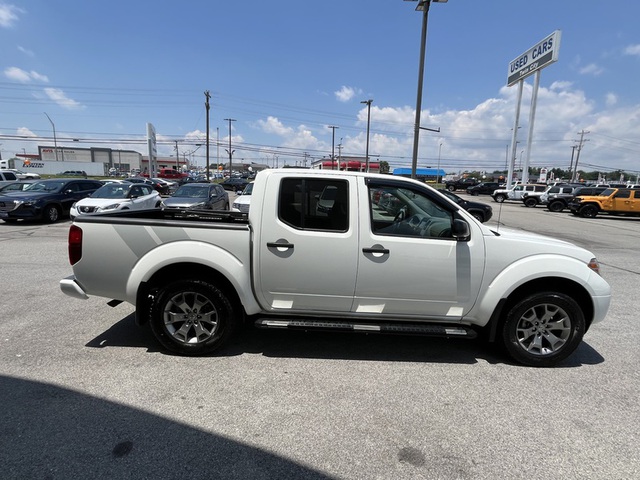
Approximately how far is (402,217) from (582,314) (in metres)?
1.95

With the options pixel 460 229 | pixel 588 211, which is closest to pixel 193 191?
pixel 460 229

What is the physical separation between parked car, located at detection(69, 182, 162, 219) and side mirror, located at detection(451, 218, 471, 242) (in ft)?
35.8

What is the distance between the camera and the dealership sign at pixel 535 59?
36438mm

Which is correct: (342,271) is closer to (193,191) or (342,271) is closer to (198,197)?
(198,197)

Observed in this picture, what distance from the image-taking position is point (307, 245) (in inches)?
137

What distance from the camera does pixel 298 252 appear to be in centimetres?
348

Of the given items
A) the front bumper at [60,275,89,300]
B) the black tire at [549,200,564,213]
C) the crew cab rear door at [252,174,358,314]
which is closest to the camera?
the crew cab rear door at [252,174,358,314]

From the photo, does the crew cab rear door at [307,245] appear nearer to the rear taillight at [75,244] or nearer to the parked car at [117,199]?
the rear taillight at [75,244]

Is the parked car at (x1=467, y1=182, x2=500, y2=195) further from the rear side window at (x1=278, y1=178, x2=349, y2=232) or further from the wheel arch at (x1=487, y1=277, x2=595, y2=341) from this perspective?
the rear side window at (x1=278, y1=178, x2=349, y2=232)

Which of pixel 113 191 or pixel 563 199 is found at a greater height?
pixel 563 199

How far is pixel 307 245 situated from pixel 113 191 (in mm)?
12723

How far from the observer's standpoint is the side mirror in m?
3.37

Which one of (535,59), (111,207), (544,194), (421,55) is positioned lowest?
(111,207)

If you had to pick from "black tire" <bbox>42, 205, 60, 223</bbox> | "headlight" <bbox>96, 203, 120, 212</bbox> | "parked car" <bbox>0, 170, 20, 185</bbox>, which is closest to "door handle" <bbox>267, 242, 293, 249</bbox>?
"headlight" <bbox>96, 203, 120, 212</bbox>
